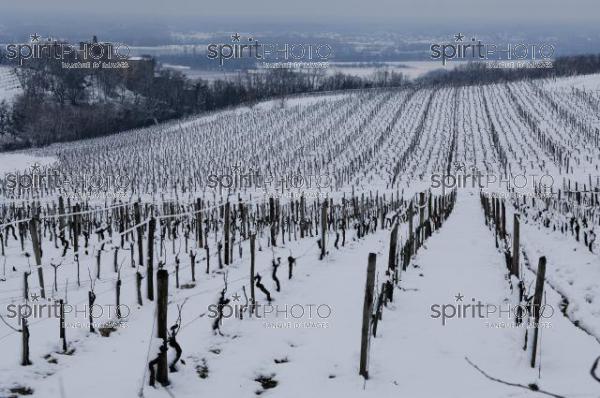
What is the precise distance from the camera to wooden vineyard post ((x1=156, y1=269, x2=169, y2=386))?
4871 mm

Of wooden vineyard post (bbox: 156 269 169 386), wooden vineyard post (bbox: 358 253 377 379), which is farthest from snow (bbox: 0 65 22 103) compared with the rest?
wooden vineyard post (bbox: 358 253 377 379)

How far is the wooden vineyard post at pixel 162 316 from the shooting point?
16.0 ft

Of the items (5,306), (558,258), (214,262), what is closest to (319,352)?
(5,306)

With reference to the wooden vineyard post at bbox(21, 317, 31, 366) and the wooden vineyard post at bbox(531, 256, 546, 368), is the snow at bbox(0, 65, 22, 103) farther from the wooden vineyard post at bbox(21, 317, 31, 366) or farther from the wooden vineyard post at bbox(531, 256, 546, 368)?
the wooden vineyard post at bbox(531, 256, 546, 368)

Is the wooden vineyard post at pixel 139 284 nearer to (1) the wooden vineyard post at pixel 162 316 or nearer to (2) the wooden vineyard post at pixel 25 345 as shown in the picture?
(2) the wooden vineyard post at pixel 25 345

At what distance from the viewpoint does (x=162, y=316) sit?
4.92 metres

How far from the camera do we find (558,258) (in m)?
11.6

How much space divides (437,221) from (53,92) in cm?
7800

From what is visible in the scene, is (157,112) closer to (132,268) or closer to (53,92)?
(53,92)

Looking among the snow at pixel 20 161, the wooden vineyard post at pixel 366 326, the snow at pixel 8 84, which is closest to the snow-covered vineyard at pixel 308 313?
the wooden vineyard post at pixel 366 326

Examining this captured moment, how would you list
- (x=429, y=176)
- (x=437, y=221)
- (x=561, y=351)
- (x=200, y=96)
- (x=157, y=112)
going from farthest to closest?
(x=200, y=96) < (x=157, y=112) < (x=429, y=176) < (x=437, y=221) < (x=561, y=351)

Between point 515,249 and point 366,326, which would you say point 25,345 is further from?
point 515,249

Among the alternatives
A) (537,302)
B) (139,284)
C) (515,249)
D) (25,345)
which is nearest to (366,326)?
(537,302)

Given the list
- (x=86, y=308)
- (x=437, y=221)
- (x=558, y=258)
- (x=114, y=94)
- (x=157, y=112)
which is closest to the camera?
(x=86, y=308)
